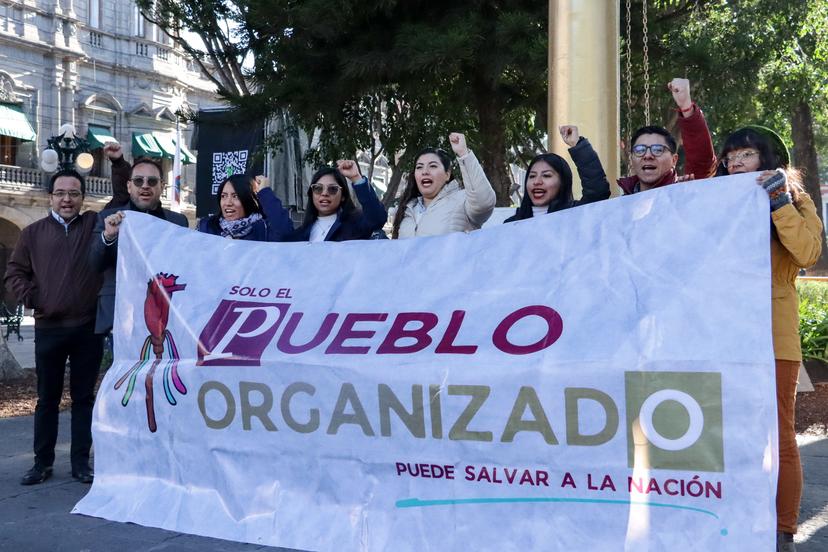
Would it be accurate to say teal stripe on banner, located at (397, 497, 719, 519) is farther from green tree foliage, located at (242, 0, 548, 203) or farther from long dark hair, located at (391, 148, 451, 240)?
green tree foliage, located at (242, 0, 548, 203)

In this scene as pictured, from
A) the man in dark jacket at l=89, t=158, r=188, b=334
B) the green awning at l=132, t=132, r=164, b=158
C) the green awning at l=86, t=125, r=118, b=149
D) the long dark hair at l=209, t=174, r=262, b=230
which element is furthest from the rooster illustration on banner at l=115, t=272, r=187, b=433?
the green awning at l=132, t=132, r=164, b=158

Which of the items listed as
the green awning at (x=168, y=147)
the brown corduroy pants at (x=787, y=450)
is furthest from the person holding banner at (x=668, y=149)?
the green awning at (x=168, y=147)

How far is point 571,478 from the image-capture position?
3814 mm

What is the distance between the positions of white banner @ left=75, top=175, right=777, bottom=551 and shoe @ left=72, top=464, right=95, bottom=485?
93 centimetres

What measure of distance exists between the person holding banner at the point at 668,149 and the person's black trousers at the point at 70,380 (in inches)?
136

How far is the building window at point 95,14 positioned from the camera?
34844 millimetres

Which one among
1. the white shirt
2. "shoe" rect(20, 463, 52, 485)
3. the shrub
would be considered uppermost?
the white shirt

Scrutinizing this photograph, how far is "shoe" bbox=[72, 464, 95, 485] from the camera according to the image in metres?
6.00

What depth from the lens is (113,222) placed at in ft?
18.4

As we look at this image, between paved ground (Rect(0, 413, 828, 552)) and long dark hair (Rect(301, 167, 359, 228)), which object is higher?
long dark hair (Rect(301, 167, 359, 228))

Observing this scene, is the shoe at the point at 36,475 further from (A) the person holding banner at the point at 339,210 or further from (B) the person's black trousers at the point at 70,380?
(A) the person holding banner at the point at 339,210

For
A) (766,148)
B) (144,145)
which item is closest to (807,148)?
(766,148)

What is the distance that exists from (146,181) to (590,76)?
10.2ft

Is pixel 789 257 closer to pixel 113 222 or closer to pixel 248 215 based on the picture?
pixel 248 215
